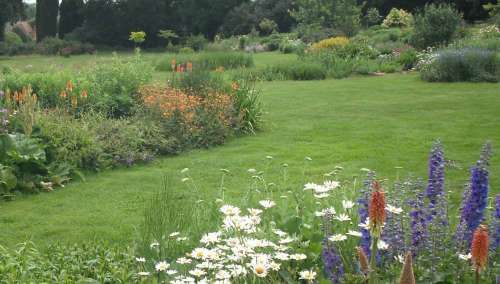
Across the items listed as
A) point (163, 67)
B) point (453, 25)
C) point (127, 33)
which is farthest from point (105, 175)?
point (127, 33)

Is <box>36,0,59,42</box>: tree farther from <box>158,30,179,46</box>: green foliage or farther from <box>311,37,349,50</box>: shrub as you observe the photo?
<box>311,37,349,50</box>: shrub

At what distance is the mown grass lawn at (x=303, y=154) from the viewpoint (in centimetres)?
597

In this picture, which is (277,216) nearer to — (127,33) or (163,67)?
(163,67)

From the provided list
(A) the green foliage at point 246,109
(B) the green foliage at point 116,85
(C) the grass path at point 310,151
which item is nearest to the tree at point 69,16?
(C) the grass path at point 310,151

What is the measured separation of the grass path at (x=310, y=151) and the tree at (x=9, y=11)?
2714 cm

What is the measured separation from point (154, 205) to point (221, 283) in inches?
64.9

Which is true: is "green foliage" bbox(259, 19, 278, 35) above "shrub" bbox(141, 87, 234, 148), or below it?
above

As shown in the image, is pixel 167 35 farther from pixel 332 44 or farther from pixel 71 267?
pixel 71 267

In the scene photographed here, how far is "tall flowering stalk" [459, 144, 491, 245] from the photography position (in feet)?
10.6

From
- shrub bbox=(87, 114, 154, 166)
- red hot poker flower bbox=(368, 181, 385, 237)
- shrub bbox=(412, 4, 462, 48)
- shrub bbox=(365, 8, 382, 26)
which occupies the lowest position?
shrub bbox=(87, 114, 154, 166)

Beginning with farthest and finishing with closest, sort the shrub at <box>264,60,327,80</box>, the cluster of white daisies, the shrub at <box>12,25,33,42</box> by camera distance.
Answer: the shrub at <box>12,25,33,42</box>, the shrub at <box>264,60,327,80</box>, the cluster of white daisies

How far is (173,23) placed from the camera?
39750 millimetres

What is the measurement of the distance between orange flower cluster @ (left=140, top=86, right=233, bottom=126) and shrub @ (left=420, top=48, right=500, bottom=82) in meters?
7.61

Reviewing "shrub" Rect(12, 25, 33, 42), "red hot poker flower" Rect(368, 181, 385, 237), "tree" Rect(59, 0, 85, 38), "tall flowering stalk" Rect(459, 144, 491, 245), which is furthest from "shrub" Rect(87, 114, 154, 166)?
"shrub" Rect(12, 25, 33, 42)
